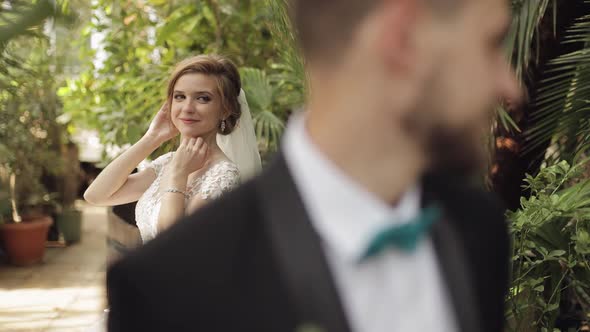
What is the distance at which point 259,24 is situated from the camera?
4.31 m

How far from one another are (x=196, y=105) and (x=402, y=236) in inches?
71.3

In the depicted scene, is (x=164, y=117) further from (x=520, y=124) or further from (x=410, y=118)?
(x=410, y=118)

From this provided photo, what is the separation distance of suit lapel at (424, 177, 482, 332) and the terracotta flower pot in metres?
5.57

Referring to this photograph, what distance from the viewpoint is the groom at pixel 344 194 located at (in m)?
0.69

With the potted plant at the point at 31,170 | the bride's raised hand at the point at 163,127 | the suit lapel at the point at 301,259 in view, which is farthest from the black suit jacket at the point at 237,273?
the potted plant at the point at 31,170

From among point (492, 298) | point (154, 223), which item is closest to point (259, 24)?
point (154, 223)

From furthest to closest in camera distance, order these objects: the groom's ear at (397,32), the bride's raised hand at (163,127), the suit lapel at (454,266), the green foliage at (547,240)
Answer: the bride's raised hand at (163,127), the green foliage at (547,240), the suit lapel at (454,266), the groom's ear at (397,32)

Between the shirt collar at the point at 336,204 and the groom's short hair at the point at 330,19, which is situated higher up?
the groom's short hair at the point at 330,19

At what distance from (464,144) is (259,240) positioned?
25 cm

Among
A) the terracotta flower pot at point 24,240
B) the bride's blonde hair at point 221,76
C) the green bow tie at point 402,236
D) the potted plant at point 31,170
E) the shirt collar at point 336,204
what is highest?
the bride's blonde hair at point 221,76

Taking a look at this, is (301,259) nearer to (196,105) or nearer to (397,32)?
(397,32)

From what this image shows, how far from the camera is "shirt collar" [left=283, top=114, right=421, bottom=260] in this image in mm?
725

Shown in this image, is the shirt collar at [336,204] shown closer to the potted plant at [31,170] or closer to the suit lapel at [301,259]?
the suit lapel at [301,259]

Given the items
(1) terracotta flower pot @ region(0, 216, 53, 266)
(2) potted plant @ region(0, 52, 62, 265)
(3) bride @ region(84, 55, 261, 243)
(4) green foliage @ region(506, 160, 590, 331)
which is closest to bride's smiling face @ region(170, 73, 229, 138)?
(3) bride @ region(84, 55, 261, 243)
